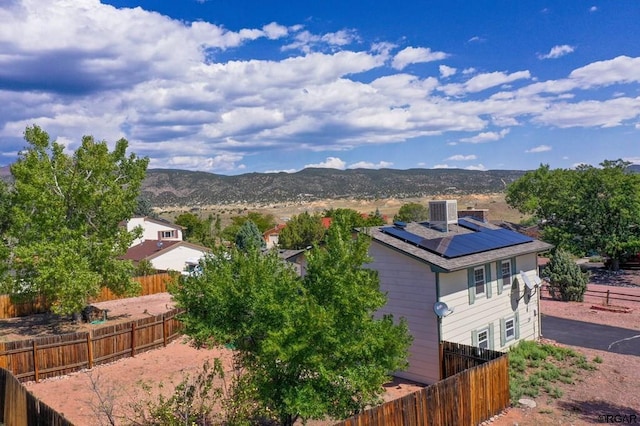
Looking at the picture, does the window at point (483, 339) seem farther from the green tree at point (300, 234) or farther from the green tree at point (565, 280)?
the green tree at point (300, 234)

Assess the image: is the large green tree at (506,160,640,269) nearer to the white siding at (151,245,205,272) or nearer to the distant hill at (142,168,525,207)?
the white siding at (151,245,205,272)

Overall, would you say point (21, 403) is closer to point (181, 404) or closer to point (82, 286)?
point (181, 404)

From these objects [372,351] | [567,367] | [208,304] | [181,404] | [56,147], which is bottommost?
[567,367]

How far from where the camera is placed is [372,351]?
412 inches

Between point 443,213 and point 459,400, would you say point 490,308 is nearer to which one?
point 443,213

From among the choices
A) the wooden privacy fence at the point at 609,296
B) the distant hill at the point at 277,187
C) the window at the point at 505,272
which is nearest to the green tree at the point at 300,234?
the wooden privacy fence at the point at 609,296

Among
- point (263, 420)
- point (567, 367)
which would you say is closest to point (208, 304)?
point (263, 420)

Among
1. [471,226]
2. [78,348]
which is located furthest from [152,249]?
[471,226]

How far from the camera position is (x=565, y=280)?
30859mm

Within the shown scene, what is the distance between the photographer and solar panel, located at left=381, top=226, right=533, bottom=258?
715 inches

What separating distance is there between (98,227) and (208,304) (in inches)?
675

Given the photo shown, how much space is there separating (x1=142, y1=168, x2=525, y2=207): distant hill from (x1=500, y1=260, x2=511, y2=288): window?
137332 mm

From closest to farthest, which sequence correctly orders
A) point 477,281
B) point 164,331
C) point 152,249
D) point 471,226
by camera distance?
1. point 477,281
2. point 164,331
3. point 471,226
4. point 152,249

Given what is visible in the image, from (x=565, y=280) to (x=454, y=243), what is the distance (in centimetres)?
1584
